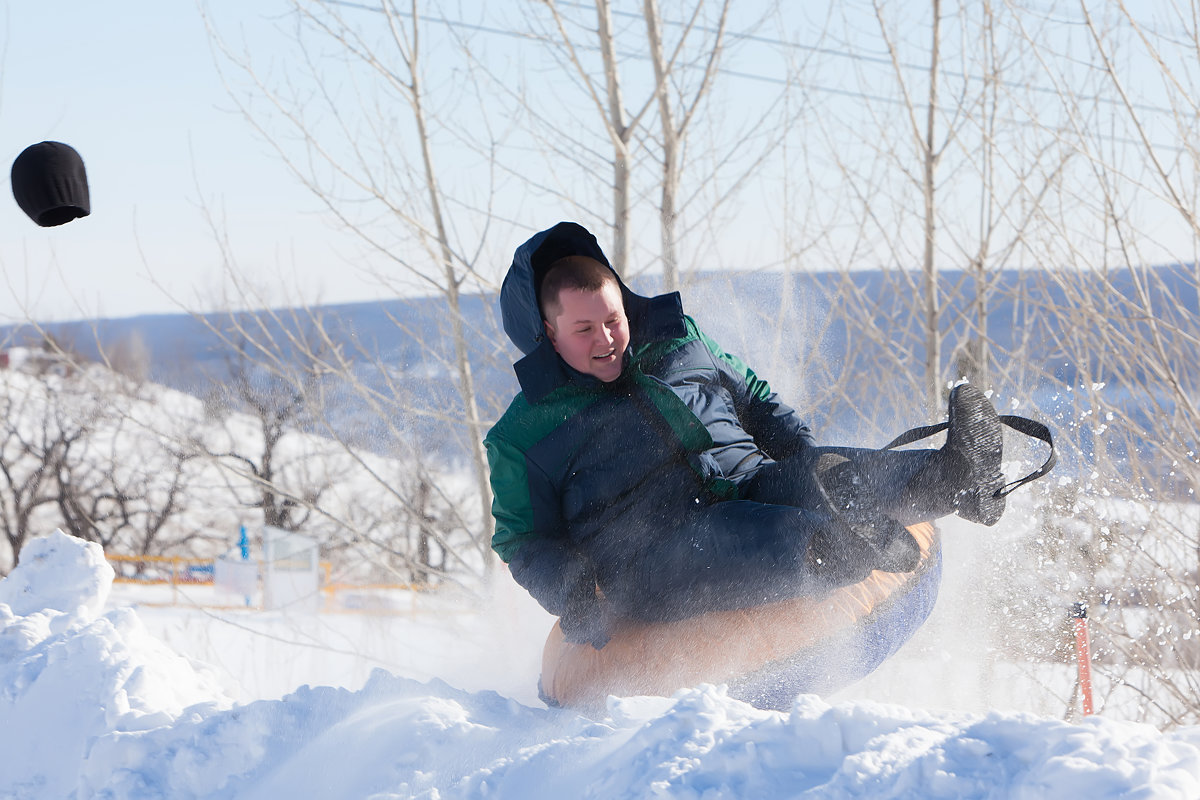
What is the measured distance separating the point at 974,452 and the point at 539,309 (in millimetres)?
975

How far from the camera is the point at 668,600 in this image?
2021 millimetres

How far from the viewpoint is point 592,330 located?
209cm

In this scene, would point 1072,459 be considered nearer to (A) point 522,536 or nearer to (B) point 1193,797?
(A) point 522,536

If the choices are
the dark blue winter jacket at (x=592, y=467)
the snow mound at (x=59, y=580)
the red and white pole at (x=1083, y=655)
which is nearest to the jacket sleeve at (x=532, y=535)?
the dark blue winter jacket at (x=592, y=467)

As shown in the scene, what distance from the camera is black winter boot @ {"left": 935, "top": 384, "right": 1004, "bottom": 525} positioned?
179 centimetres

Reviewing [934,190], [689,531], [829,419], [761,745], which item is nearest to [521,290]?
[689,531]

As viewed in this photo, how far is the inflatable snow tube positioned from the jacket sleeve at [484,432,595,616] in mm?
170

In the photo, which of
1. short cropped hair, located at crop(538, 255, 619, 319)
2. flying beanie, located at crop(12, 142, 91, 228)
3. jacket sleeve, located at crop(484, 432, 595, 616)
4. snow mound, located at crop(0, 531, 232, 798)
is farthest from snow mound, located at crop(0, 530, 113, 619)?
short cropped hair, located at crop(538, 255, 619, 319)

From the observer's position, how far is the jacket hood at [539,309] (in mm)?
2104

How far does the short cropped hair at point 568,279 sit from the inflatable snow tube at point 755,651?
732 mm

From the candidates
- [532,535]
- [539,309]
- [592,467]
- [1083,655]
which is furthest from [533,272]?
[1083,655]

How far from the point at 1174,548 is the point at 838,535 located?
256cm

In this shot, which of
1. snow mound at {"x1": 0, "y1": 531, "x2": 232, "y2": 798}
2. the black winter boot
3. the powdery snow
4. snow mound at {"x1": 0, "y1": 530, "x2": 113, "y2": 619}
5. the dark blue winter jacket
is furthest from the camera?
snow mound at {"x1": 0, "y1": 530, "x2": 113, "y2": 619}

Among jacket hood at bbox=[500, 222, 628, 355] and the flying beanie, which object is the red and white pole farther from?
the flying beanie
